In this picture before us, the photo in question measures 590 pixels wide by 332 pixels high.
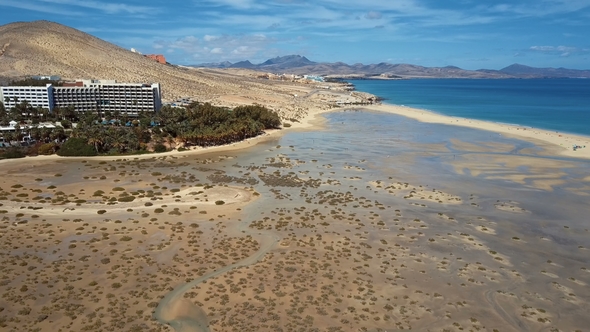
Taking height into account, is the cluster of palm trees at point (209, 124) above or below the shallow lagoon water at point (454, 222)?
above

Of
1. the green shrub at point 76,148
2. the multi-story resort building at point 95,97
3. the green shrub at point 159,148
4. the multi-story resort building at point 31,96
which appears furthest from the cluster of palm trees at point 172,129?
the multi-story resort building at point 31,96

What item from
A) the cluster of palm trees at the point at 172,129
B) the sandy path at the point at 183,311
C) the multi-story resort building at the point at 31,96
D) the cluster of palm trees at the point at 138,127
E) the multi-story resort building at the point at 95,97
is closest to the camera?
the sandy path at the point at 183,311

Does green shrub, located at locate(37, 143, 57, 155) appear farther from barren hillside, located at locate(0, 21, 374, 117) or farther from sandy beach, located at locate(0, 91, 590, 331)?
barren hillside, located at locate(0, 21, 374, 117)

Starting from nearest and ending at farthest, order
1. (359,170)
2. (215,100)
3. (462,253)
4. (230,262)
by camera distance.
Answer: (230,262) < (462,253) < (359,170) < (215,100)

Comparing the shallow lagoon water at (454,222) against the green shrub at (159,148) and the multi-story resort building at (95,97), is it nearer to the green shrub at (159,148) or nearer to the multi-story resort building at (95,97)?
the green shrub at (159,148)

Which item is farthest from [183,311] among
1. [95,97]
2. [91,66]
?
[91,66]

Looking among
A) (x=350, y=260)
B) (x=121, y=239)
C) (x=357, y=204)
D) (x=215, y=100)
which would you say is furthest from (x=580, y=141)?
(x=215, y=100)

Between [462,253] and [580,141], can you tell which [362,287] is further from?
[580,141]
